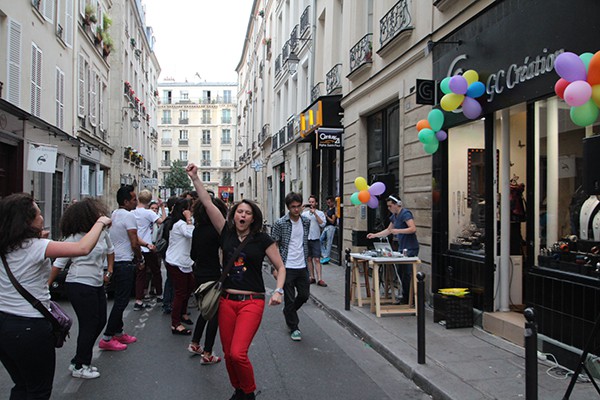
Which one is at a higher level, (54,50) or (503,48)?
(54,50)

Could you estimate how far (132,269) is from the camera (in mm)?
5961

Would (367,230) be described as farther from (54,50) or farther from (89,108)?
(89,108)

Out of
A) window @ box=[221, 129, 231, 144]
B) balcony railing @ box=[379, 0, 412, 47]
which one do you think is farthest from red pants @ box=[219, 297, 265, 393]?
window @ box=[221, 129, 231, 144]

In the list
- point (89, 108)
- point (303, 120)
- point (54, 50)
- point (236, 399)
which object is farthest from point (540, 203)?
point (89, 108)

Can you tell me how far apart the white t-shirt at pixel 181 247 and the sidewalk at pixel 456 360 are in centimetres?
251

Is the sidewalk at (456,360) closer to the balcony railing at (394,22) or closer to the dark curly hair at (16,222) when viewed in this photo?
the dark curly hair at (16,222)

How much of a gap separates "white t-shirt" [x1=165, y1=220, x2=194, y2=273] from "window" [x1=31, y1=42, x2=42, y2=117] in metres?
9.28

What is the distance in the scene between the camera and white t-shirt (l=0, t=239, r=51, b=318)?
3.10 m

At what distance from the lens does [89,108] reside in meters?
20.4

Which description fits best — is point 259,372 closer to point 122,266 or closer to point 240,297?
point 240,297

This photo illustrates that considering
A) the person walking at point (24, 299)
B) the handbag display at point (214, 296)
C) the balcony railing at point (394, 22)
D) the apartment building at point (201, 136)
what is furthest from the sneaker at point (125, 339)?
the apartment building at point (201, 136)

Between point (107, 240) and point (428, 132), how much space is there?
456 cm

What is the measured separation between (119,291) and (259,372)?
1911 mm

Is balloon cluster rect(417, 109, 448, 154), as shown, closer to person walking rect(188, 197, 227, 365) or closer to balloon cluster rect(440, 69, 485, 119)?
balloon cluster rect(440, 69, 485, 119)
